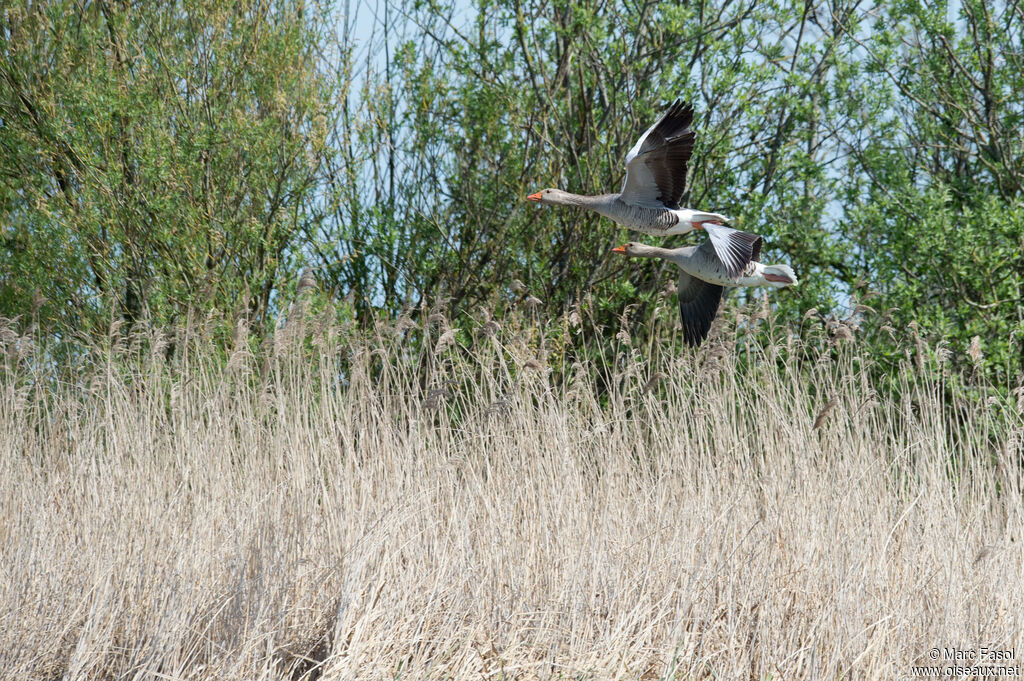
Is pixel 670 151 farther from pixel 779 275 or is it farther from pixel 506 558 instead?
pixel 506 558

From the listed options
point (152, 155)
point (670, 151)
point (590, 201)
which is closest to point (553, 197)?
Result: point (590, 201)

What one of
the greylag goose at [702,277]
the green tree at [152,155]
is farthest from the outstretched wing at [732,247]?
the green tree at [152,155]

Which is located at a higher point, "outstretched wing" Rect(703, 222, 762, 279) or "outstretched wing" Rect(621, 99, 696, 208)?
"outstretched wing" Rect(621, 99, 696, 208)

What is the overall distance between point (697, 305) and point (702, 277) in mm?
751

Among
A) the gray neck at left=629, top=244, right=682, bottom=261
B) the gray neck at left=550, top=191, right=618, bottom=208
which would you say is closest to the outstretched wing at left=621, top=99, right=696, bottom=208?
the gray neck at left=550, top=191, right=618, bottom=208

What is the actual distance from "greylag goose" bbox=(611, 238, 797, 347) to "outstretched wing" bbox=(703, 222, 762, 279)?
3 cm

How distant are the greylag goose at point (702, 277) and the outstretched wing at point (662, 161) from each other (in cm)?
28

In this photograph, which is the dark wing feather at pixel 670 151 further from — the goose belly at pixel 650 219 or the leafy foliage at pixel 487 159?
the leafy foliage at pixel 487 159

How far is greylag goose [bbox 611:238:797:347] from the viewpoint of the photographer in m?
4.97

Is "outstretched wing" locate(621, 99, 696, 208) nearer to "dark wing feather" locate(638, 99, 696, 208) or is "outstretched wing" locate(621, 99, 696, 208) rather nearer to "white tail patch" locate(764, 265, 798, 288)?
"dark wing feather" locate(638, 99, 696, 208)

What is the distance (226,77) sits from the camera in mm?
7766

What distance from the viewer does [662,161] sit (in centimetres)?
514

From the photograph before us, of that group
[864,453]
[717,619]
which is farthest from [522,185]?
[717,619]

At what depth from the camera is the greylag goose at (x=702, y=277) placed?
4969 millimetres
